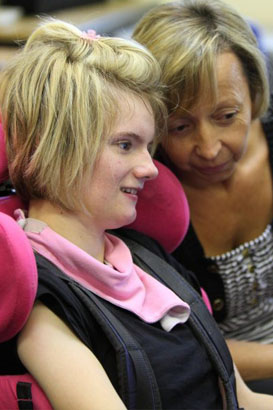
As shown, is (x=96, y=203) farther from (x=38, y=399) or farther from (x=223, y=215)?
(x=223, y=215)

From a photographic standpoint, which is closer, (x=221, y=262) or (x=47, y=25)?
(x=47, y=25)

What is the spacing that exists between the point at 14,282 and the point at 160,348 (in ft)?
0.98

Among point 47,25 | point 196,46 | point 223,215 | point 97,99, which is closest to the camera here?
point 97,99

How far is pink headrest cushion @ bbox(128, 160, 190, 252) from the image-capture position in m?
1.30

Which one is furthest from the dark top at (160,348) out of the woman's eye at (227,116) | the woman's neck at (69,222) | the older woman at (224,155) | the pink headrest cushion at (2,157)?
the woman's eye at (227,116)

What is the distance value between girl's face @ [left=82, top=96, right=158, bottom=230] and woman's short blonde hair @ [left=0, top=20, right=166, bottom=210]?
0.06ft

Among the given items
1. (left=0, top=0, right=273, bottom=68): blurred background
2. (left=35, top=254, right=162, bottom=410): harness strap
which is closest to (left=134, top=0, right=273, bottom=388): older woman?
(left=35, top=254, right=162, bottom=410): harness strap

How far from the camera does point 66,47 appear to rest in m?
1.11

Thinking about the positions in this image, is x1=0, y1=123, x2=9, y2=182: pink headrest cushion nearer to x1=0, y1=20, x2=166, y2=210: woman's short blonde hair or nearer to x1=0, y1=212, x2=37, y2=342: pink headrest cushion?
x1=0, y1=20, x2=166, y2=210: woman's short blonde hair

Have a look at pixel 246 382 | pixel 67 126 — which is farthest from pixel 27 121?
pixel 246 382

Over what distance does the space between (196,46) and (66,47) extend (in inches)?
12.0

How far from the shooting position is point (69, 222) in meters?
1.10

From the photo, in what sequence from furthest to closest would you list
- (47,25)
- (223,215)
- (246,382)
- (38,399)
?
(223,215)
(246,382)
(47,25)
(38,399)

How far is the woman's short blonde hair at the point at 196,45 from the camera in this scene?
129 centimetres
